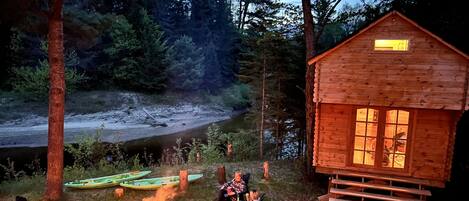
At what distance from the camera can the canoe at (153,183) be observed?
1102 centimetres

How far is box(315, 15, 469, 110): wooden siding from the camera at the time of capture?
368 inches

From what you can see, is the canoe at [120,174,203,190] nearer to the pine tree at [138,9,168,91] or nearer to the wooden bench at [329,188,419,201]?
the wooden bench at [329,188,419,201]

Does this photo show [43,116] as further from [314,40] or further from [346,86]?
[346,86]

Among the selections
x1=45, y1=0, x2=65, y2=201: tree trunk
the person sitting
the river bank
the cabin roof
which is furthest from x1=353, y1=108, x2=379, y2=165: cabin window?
the river bank

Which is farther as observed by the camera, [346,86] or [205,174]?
[205,174]

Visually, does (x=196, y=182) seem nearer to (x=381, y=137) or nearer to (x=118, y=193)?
(x=118, y=193)

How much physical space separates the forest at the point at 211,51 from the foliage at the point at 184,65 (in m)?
0.12

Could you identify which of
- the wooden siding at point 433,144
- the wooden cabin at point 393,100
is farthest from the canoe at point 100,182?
the wooden siding at point 433,144

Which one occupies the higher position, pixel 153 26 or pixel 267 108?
pixel 153 26

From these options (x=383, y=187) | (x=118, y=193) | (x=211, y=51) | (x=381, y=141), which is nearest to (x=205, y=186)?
(x=118, y=193)

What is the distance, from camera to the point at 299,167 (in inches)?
568

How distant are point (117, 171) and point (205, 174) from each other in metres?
3.83

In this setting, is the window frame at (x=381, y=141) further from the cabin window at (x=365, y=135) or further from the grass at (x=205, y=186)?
the grass at (x=205, y=186)

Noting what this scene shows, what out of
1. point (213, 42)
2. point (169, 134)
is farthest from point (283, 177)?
point (213, 42)
